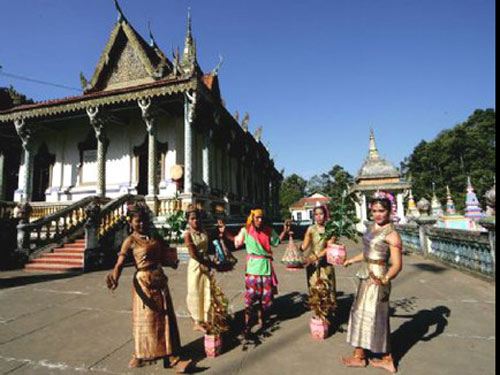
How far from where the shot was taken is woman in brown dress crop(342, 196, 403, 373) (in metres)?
2.50

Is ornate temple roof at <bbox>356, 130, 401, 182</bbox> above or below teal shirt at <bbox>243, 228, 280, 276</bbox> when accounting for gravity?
above

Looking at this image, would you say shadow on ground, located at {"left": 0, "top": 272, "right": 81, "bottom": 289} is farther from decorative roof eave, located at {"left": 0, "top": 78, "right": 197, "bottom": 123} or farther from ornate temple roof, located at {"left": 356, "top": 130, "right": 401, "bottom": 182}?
ornate temple roof, located at {"left": 356, "top": 130, "right": 401, "bottom": 182}

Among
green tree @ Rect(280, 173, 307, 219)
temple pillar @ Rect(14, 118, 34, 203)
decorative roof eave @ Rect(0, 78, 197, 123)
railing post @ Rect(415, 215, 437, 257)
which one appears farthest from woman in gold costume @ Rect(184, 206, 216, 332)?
green tree @ Rect(280, 173, 307, 219)

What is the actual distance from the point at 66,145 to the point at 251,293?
51.0 feet

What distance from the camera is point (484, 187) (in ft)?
114

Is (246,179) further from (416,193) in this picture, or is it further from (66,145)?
(416,193)

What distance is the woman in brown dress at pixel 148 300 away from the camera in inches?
99.4

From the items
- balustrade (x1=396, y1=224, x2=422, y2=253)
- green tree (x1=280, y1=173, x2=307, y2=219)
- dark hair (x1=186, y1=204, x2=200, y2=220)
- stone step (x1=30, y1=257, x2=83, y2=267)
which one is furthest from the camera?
green tree (x1=280, y1=173, x2=307, y2=219)

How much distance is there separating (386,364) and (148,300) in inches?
90.1

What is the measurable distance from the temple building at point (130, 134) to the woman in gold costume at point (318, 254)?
746 cm

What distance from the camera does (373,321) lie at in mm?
2516

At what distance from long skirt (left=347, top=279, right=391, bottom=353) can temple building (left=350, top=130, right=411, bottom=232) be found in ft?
62.8

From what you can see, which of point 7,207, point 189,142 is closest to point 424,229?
point 189,142

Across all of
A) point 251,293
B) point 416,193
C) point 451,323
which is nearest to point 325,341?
point 251,293
